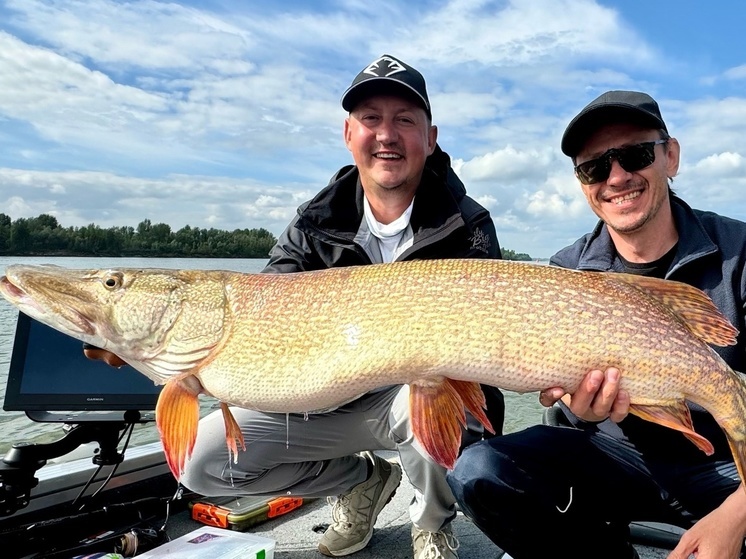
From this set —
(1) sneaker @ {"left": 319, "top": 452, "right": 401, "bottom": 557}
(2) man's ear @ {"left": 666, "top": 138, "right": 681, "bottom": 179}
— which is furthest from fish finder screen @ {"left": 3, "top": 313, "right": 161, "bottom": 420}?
(2) man's ear @ {"left": 666, "top": 138, "right": 681, "bottom": 179}

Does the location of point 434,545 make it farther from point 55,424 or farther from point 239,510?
point 55,424

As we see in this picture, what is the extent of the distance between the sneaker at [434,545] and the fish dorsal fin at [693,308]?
1471 mm

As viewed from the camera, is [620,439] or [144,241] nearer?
[620,439]

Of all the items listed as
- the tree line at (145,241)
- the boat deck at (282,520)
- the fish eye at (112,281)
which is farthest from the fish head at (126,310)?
the tree line at (145,241)

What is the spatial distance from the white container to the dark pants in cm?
93

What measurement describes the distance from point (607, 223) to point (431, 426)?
4.75ft

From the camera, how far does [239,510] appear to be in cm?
348

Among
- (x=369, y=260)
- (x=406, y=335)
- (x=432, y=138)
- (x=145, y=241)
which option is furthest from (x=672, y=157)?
(x=145, y=241)

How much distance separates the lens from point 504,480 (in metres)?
2.58

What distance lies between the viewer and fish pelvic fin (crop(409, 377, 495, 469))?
7.59ft

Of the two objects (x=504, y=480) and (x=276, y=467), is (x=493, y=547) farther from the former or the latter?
(x=276, y=467)

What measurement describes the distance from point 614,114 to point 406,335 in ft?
5.37

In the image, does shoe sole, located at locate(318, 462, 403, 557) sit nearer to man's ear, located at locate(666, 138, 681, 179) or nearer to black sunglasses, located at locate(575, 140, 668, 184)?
black sunglasses, located at locate(575, 140, 668, 184)

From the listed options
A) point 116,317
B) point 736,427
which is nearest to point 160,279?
point 116,317
